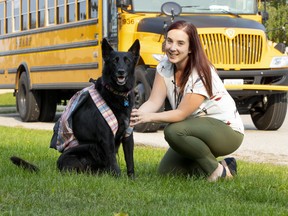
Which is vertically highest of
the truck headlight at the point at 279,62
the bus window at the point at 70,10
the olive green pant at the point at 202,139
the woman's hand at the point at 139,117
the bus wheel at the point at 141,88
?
the bus window at the point at 70,10

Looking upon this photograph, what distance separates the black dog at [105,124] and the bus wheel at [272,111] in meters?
7.63

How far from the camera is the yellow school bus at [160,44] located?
44.5 feet

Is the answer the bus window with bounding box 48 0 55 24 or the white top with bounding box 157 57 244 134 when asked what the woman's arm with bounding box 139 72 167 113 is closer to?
the white top with bounding box 157 57 244 134

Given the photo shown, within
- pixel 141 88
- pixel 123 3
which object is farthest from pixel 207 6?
pixel 141 88

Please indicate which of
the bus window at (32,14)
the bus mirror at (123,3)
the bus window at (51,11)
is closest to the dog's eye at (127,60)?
the bus mirror at (123,3)

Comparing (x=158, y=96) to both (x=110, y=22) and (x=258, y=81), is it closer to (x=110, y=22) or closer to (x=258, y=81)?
(x=258, y=81)

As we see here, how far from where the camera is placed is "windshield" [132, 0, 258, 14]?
14039 mm

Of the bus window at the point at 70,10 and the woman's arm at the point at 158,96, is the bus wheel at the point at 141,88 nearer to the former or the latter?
the bus window at the point at 70,10

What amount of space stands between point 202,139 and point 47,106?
38.6 ft

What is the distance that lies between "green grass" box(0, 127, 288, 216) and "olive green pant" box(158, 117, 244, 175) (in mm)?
190

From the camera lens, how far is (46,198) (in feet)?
18.6

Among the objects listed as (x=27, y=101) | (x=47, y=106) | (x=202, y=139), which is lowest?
(x=47, y=106)

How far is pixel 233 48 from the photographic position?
13.7 m

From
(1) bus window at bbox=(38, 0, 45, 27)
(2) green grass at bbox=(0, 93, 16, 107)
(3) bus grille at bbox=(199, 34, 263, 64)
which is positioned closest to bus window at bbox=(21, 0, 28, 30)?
(1) bus window at bbox=(38, 0, 45, 27)
